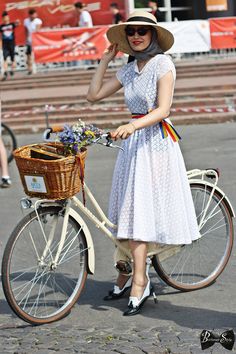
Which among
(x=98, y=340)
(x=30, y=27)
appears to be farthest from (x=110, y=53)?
(x=30, y=27)

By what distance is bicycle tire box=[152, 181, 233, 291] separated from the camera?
22.0ft

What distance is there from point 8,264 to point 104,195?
4.61 meters

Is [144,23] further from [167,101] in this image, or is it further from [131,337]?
[131,337]

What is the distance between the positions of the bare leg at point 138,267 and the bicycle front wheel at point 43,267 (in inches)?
12.4

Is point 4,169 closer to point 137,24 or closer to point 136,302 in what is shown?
point 136,302

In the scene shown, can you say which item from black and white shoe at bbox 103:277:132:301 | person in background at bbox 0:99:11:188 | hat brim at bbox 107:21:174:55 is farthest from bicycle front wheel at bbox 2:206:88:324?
person in background at bbox 0:99:11:188

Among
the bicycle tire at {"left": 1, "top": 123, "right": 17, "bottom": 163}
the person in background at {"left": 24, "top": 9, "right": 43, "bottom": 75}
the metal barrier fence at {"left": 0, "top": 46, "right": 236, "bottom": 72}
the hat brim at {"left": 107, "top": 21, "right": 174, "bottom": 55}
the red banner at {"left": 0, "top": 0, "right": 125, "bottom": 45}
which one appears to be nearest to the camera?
the hat brim at {"left": 107, "top": 21, "right": 174, "bottom": 55}

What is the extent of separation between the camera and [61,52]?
23766 mm

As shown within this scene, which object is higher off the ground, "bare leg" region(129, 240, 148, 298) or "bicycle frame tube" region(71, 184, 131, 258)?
"bicycle frame tube" region(71, 184, 131, 258)

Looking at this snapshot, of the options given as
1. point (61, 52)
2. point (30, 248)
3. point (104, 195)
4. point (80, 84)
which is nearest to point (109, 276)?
point (30, 248)

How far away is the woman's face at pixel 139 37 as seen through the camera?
6133 mm

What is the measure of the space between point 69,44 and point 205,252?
1746 centimetres

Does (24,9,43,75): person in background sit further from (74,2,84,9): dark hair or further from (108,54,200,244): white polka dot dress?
(108,54,200,244): white polka dot dress

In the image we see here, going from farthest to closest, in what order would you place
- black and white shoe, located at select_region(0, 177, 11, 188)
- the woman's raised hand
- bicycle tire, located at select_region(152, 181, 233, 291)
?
black and white shoe, located at select_region(0, 177, 11, 188), bicycle tire, located at select_region(152, 181, 233, 291), the woman's raised hand
